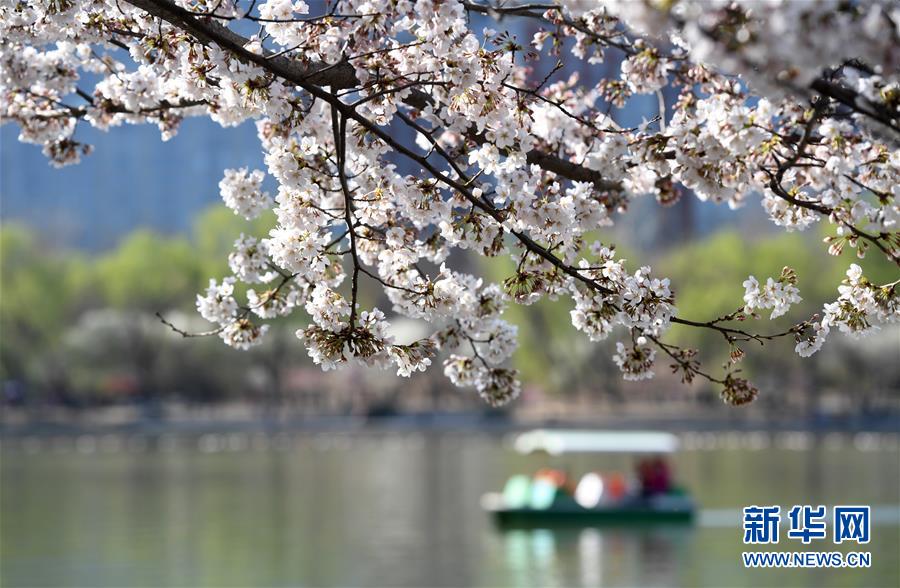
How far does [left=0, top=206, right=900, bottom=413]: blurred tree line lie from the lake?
18715 millimetres

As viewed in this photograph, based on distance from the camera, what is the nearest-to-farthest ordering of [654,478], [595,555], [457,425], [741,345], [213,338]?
1. [595,555]
2. [654,478]
3. [457,425]
4. [741,345]
5. [213,338]

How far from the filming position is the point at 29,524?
3291cm

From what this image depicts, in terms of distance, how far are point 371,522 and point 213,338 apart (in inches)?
1929

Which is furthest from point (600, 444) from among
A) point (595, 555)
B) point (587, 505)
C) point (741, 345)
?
point (741, 345)

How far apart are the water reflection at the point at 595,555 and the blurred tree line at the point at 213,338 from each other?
136 feet

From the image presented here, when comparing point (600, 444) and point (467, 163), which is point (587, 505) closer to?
point (600, 444)

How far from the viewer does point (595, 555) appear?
28.2 m

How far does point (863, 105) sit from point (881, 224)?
1595mm

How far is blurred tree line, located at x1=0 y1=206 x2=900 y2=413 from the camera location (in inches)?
2987

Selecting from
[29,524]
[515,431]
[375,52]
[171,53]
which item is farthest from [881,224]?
[515,431]

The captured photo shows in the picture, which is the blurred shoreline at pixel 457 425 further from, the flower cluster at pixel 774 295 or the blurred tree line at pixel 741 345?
the flower cluster at pixel 774 295

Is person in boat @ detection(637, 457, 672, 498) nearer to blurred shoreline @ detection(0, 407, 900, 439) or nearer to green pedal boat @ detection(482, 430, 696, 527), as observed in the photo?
green pedal boat @ detection(482, 430, 696, 527)

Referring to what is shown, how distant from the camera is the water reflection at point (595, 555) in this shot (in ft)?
83.9

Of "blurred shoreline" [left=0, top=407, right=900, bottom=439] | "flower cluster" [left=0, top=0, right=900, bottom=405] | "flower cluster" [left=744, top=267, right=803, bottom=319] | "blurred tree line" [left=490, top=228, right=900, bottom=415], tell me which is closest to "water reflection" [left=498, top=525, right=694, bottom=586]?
"flower cluster" [left=0, top=0, right=900, bottom=405]
